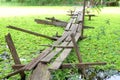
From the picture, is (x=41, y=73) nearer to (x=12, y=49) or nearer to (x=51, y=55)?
(x=12, y=49)

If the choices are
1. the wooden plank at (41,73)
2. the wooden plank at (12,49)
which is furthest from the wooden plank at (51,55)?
the wooden plank at (12,49)

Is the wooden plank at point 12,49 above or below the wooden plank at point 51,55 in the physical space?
above

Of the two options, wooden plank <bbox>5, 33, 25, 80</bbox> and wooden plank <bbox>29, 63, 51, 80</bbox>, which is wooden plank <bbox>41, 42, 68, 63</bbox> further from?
wooden plank <bbox>5, 33, 25, 80</bbox>

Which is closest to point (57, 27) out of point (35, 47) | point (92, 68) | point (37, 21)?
point (37, 21)

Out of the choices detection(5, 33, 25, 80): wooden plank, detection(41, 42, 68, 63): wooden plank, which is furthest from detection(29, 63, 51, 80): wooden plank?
detection(5, 33, 25, 80): wooden plank

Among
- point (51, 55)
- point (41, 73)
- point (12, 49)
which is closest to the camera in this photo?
point (41, 73)

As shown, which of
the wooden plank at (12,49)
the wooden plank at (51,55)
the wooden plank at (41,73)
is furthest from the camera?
the wooden plank at (51,55)

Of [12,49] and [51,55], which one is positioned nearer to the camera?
[12,49]

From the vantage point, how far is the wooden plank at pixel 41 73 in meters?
4.88

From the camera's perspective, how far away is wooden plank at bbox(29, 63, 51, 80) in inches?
192

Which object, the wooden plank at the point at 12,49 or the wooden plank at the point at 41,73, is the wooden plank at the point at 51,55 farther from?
the wooden plank at the point at 12,49

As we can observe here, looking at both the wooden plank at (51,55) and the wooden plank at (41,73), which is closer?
the wooden plank at (41,73)

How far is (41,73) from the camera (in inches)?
200

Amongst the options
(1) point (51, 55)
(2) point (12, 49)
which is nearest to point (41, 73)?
(2) point (12, 49)
